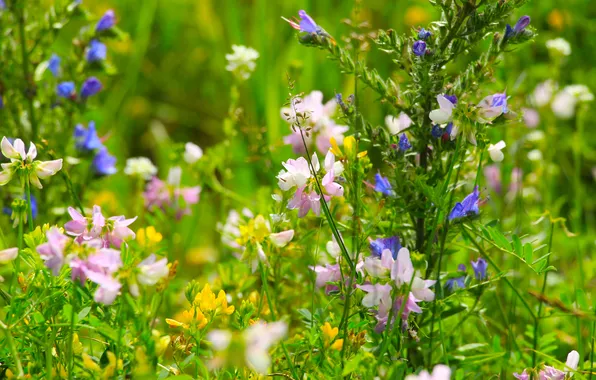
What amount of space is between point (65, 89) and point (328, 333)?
0.86 m

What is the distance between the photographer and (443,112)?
2.85ft

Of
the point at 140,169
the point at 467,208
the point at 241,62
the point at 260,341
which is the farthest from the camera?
the point at 140,169

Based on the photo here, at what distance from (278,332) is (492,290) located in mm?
563

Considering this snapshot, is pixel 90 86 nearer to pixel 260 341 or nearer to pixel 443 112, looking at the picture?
pixel 443 112

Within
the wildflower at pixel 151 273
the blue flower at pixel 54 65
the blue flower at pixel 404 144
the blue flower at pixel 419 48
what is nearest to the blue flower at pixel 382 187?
the blue flower at pixel 404 144

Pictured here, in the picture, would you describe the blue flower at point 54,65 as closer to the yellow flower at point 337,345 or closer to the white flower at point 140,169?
Answer: the white flower at point 140,169

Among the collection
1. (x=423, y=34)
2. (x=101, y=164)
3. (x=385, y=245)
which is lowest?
(x=385, y=245)

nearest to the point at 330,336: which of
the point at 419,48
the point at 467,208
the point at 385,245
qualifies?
the point at 385,245

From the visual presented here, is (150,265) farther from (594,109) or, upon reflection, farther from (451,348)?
(594,109)

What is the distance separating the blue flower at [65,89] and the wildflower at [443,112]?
85 cm

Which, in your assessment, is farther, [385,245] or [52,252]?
[385,245]

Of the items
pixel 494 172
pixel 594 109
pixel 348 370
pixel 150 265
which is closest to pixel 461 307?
pixel 348 370

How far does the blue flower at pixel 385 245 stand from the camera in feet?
3.02

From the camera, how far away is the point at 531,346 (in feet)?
3.57
